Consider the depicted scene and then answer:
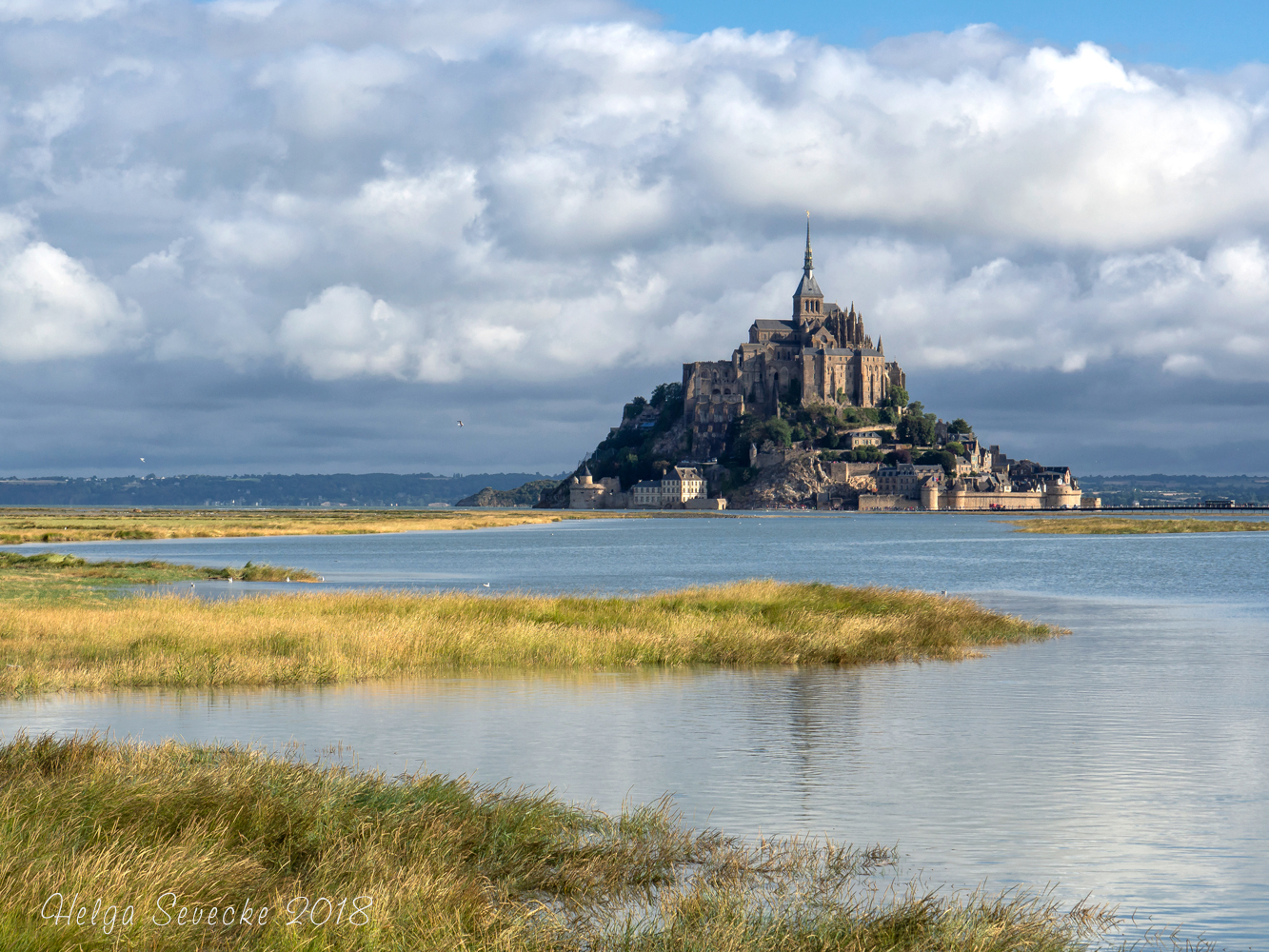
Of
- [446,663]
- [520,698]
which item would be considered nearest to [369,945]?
[520,698]

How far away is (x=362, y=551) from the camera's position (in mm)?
83312

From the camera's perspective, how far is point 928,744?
55.3 ft

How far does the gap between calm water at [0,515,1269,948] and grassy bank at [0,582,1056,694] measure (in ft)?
3.89

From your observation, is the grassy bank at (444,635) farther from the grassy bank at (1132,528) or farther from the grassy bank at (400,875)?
the grassy bank at (1132,528)

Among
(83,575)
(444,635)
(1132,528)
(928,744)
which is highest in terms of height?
(83,575)

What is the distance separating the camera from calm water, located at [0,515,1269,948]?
38.1 ft

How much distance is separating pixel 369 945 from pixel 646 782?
23.2ft

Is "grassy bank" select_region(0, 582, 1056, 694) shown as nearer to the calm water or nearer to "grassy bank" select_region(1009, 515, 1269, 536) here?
the calm water

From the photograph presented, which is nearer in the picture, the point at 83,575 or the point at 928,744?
the point at 928,744

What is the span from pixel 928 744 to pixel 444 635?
10.9m

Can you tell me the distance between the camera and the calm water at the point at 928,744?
1161cm

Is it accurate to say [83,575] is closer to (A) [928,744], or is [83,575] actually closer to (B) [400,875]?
(A) [928,744]

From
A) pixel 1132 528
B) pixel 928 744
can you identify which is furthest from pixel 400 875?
pixel 1132 528

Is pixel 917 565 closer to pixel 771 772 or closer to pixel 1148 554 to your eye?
pixel 1148 554
